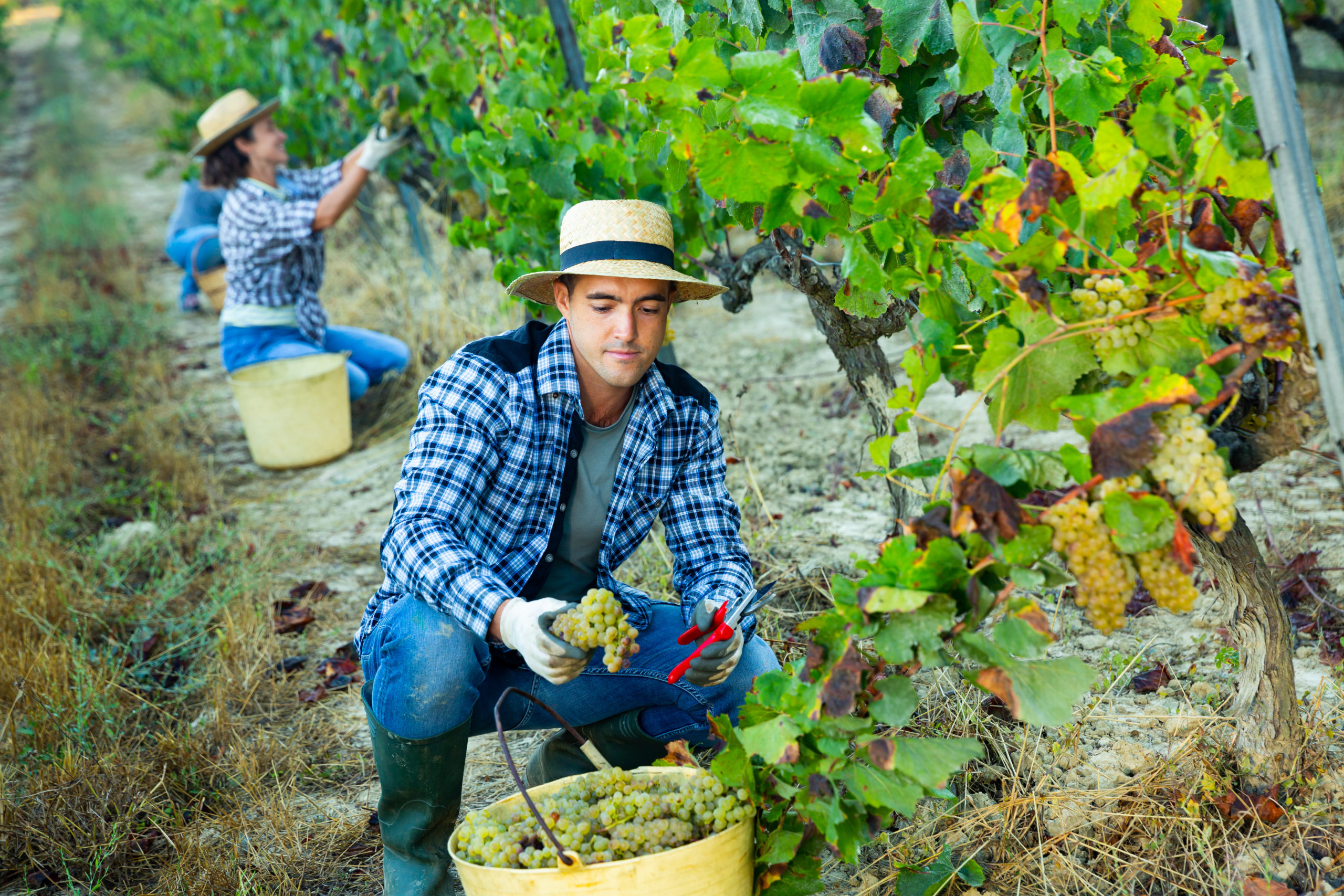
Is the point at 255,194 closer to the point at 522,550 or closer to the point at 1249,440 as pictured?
Result: the point at 522,550

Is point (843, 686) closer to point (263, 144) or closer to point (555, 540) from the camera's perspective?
point (555, 540)

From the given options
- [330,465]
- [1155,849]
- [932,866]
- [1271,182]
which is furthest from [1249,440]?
[330,465]

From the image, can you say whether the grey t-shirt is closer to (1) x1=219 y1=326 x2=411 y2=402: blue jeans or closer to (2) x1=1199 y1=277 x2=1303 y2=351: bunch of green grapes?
(2) x1=1199 y1=277 x2=1303 y2=351: bunch of green grapes

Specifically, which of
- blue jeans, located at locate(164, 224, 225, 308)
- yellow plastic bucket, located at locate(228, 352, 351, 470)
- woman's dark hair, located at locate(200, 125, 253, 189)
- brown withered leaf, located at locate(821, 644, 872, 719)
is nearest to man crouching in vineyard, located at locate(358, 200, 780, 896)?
brown withered leaf, located at locate(821, 644, 872, 719)

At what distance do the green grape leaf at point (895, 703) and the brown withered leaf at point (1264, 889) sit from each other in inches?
28.8

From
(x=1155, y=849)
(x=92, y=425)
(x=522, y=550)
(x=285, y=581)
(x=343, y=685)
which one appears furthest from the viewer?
(x=92, y=425)

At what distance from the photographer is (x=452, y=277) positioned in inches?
232

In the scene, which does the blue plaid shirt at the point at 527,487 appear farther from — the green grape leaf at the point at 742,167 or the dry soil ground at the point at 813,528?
the green grape leaf at the point at 742,167

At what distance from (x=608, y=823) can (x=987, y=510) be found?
2.73 feet

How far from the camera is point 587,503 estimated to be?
2.32m

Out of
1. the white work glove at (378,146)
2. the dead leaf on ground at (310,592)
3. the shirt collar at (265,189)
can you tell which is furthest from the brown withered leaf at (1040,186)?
the shirt collar at (265,189)

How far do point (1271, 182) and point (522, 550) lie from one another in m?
1.59

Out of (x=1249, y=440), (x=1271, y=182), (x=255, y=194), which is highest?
(x=255, y=194)

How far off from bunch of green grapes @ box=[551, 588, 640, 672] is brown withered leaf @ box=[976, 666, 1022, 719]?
0.63m
